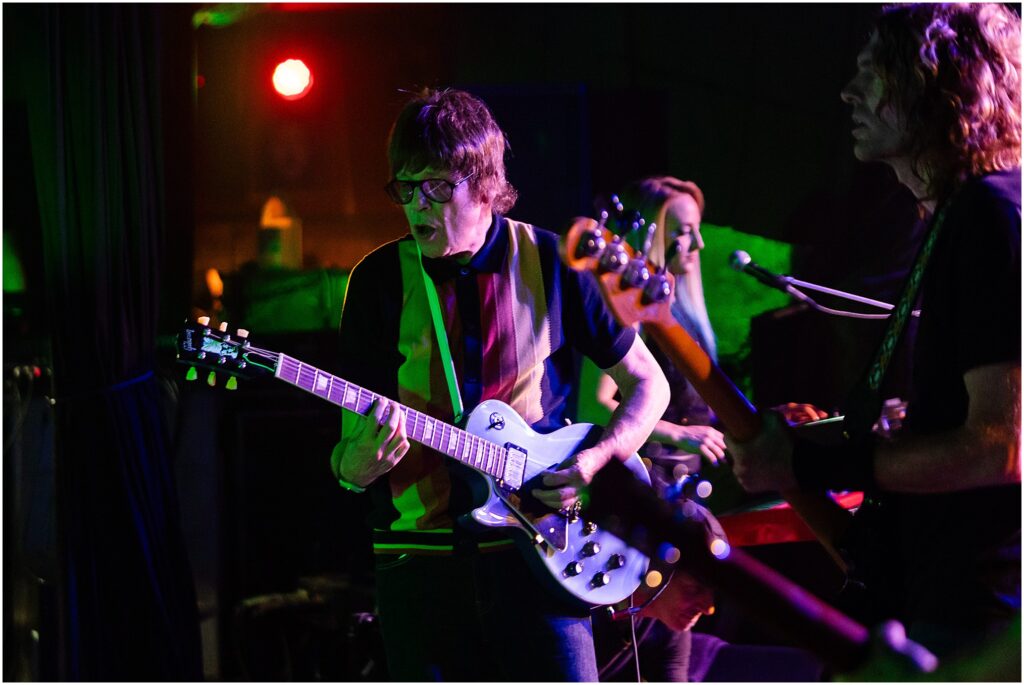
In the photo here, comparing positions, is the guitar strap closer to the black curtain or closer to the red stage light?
the red stage light

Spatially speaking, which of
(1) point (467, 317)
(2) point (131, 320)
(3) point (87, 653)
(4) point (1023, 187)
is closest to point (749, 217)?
(1) point (467, 317)

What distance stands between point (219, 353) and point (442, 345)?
550mm

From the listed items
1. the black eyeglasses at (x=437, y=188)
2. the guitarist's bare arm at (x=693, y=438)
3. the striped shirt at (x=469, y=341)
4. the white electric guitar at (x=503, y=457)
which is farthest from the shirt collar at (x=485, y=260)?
the guitarist's bare arm at (x=693, y=438)

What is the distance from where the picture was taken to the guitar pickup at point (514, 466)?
2334 mm

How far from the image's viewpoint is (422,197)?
2.44m

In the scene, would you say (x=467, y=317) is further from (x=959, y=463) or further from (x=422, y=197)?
(x=959, y=463)

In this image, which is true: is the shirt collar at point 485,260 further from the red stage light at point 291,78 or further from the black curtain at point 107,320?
the black curtain at point 107,320

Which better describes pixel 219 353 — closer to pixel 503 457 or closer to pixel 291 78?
pixel 503 457

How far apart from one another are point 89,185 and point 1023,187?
7.97 ft

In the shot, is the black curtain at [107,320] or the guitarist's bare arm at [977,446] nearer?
the guitarist's bare arm at [977,446]

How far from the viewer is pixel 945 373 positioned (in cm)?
175

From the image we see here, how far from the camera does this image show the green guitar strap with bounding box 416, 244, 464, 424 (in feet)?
7.97

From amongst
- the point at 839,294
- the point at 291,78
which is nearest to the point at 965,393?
the point at 839,294

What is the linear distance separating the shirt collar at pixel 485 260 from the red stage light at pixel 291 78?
0.74 meters
